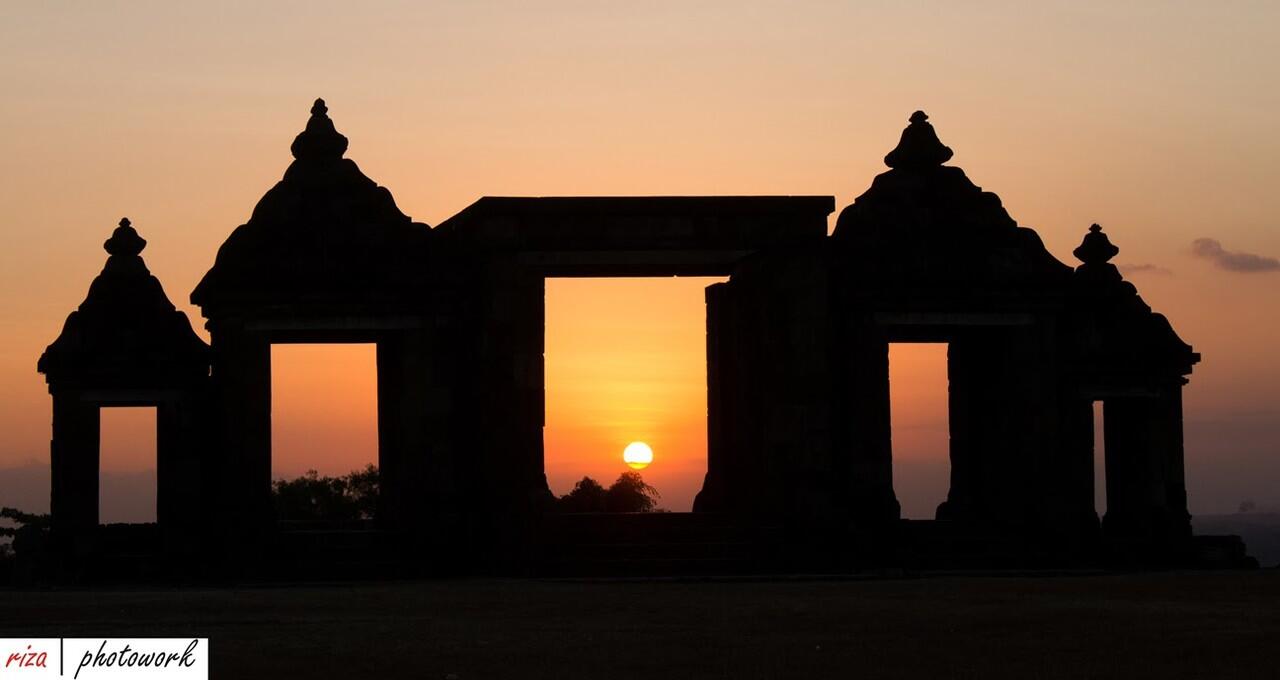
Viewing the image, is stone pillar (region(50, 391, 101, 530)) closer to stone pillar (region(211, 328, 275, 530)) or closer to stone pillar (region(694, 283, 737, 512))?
stone pillar (region(211, 328, 275, 530))

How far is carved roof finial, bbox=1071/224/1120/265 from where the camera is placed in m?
48.3

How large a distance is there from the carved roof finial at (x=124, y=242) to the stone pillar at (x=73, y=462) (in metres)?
3.79

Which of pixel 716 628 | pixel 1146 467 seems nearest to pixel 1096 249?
pixel 1146 467

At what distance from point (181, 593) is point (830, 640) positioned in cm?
1391

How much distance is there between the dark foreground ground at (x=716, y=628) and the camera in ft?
60.0

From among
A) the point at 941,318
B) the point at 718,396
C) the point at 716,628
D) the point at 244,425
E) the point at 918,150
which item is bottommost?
the point at 716,628

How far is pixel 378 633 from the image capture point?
2152 cm

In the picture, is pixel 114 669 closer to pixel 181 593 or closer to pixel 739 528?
pixel 181 593

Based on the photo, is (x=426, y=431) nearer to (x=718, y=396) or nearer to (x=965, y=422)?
(x=718, y=396)

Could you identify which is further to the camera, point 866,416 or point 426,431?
point 866,416

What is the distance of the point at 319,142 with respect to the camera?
42.0m

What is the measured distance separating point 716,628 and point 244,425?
1925 centimetres

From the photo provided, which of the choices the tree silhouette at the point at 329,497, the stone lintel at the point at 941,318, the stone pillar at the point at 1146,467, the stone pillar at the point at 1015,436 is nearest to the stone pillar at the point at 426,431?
the stone lintel at the point at 941,318

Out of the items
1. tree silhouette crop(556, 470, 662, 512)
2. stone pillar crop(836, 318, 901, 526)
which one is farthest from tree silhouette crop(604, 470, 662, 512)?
stone pillar crop(836, 318, 901, 526)
